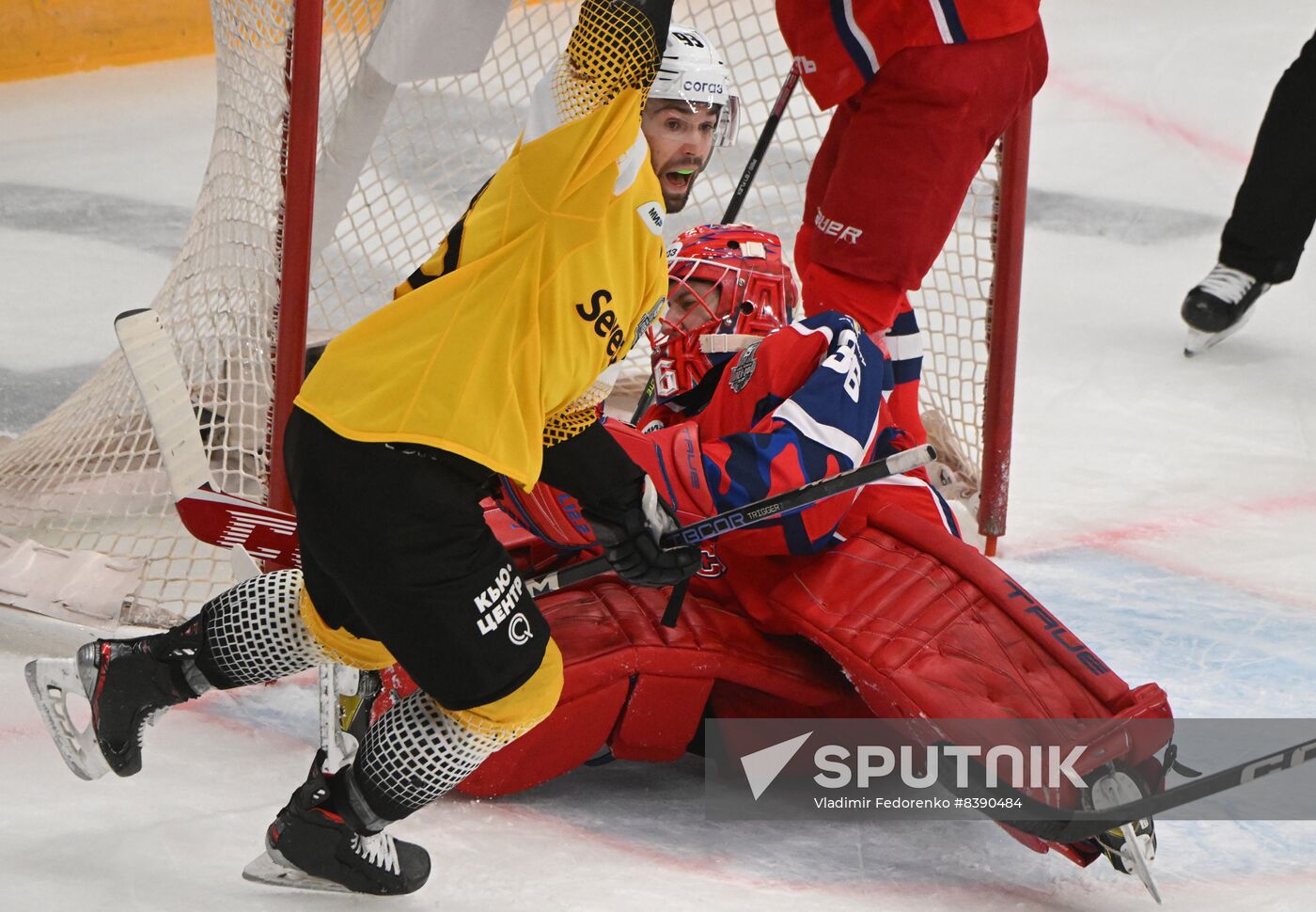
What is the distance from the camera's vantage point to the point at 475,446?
1.49 metres

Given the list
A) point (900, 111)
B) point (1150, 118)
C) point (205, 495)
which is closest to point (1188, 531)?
point (900, 111)

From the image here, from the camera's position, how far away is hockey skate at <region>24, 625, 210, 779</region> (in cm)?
179

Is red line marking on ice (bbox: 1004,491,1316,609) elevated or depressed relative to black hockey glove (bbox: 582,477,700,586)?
depressed

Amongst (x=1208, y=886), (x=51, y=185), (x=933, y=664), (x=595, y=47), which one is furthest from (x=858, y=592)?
(x=51, y=185)

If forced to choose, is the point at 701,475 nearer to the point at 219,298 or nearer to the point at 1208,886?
the point at 1208,886

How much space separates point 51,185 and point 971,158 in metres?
3.25

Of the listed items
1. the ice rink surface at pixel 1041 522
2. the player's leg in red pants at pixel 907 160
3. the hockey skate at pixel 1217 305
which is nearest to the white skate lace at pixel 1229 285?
the hockey skate at pixel 1217 305

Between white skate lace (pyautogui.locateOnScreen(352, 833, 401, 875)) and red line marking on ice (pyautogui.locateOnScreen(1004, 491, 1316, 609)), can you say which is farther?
red line marking on ice (pyautogui.locateOnScreen(1004, 491, 1316, 609))

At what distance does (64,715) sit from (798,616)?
885 millimetres

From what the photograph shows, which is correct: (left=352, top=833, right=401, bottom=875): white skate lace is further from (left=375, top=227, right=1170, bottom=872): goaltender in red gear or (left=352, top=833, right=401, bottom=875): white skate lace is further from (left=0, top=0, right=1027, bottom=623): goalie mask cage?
(left=0, top=0, right=1027, bottom=623): goalie mask cage

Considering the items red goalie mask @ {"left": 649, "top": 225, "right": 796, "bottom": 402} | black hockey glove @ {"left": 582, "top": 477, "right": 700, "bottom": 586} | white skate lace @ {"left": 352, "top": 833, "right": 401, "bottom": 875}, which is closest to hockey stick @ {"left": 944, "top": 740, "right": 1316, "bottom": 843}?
black hockey glove @ {"left": 582, "top": 477, "right": 700, "bottom": 586}

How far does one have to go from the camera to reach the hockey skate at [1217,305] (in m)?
3.91

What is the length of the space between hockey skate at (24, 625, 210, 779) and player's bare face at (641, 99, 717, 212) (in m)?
0.94

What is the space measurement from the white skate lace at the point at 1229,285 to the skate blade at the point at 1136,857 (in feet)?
8.05
